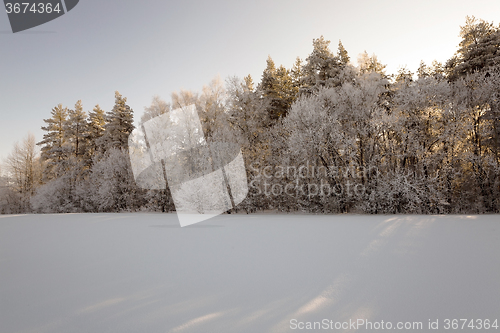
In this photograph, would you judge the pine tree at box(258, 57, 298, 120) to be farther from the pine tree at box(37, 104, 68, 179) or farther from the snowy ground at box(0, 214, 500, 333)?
the pine tree at box(37, 104, 68, 179)

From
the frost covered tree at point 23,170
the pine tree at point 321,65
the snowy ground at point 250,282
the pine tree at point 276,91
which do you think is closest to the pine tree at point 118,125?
the frost covered tree at point 23,170

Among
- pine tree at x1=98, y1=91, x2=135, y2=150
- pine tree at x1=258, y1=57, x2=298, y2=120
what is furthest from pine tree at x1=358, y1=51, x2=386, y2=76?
pine tree at x1=98, y1=91, x2=135, y2=150

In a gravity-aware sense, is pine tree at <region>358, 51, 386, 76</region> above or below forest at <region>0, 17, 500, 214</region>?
above

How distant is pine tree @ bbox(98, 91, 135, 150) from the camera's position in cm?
2534

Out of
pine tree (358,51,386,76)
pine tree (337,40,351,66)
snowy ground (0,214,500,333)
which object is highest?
pine tree (337,40,351,66)

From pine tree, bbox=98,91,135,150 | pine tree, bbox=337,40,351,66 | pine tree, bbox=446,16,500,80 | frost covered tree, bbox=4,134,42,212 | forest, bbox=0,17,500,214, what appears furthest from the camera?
frost covered tree, bbox=4,134,42,212

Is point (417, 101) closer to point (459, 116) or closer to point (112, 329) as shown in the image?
point (459, 116)

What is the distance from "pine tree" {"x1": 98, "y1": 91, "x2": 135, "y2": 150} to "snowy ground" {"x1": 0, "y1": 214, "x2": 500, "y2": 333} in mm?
21258

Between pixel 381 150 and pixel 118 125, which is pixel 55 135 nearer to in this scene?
pixel 118 125

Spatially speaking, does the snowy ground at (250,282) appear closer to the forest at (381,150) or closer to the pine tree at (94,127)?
the forest at (381,150)

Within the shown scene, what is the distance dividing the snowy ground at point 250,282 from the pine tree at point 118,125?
69.7 ft

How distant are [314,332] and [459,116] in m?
14.1

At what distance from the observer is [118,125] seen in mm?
25828

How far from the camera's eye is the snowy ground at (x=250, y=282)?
7.83 feet
